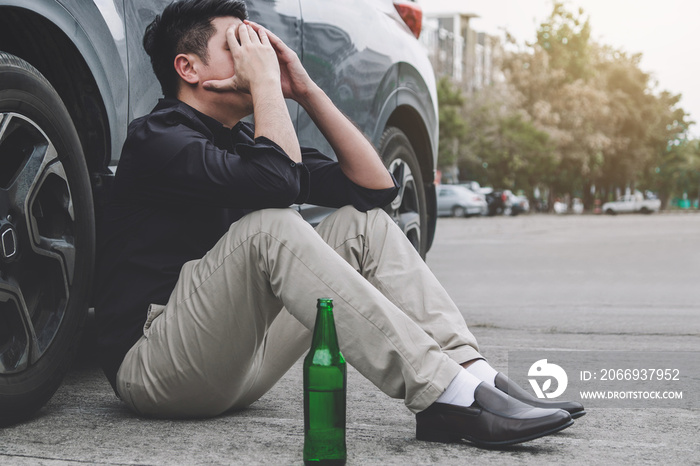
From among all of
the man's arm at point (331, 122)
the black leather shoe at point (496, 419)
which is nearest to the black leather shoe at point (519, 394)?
the black leather shoe at point (496, 419)

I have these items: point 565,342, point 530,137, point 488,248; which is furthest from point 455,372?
→ point 530,137

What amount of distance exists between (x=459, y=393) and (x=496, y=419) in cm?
12

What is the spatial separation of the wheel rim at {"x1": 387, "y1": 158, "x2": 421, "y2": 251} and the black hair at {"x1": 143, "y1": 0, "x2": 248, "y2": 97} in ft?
7.64

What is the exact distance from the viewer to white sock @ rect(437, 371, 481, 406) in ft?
8.16

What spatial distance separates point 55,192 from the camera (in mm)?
2887

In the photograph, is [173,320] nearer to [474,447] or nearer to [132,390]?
[132,390]

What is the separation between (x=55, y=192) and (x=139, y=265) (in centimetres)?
34

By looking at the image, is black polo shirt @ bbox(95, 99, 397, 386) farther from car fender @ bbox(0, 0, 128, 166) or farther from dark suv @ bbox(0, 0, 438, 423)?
car fender @ bbox(0, 0, 128, 166)

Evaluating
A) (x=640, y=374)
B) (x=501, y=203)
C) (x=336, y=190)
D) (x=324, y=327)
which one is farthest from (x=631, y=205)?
(x=324, y=327)

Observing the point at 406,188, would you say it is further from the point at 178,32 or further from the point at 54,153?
the point at 54,153

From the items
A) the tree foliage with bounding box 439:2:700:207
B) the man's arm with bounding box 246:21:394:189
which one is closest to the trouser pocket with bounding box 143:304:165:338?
the man's arm with bounding box 246:21:394:189

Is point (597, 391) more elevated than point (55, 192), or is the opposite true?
point (55, 192)

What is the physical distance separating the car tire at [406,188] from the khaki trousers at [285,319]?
2247 mm

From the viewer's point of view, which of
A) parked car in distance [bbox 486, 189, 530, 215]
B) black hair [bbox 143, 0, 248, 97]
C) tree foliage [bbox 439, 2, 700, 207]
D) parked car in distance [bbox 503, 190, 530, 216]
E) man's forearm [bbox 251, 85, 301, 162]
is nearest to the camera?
man's forearm [bbox 251, 85, 301, 162]
